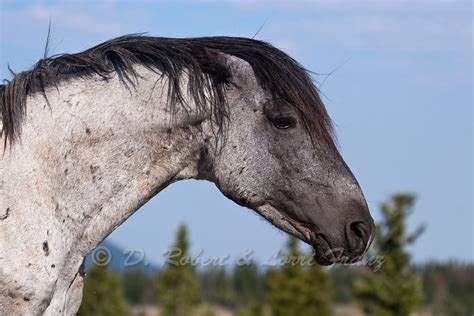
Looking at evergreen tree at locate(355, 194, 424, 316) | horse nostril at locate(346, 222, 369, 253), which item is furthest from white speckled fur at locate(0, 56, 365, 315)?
evergreen tree at locate(355, 194, 424, 316)

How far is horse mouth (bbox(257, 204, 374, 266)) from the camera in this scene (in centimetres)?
455

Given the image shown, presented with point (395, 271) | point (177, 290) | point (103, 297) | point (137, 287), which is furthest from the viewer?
point (137, 287)

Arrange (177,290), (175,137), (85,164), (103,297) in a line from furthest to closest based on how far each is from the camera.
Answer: (177,290) < (103,297) < (175,137) < (85,164)

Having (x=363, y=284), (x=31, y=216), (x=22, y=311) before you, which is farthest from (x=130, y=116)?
(x=363, y=284)

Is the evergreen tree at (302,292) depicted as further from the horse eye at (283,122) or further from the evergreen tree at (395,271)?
the horse eye at (283,122)

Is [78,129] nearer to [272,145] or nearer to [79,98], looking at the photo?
[79,98]

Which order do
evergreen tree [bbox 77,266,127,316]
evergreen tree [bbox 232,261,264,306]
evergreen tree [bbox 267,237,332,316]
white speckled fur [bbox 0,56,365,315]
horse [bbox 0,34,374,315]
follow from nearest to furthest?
white speckled fur [bbox 0,56,365,315] < horse [bbox 0,34,374,315] < evergreen tree [bbox 267,237,332,316] < evergreen tree [bbox 77,266,127,316] < evergreen tree [bbox 232,261,264,306]

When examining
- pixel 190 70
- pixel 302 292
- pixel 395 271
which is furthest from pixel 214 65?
pixel 302 292

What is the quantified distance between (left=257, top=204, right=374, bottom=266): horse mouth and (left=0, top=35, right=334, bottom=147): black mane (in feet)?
1.49

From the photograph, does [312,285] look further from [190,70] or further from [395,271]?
[190,70]

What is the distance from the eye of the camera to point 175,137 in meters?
4.49

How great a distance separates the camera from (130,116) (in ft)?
14.5

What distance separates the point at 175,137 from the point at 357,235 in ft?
3.51

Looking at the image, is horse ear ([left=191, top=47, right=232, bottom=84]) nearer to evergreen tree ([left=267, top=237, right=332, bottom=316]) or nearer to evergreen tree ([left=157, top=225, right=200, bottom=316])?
evergreen tree ([left=267, top=237, right=332, bottom=316])
